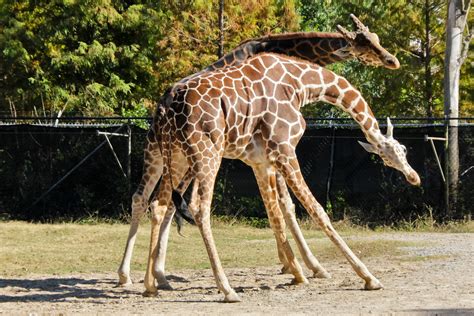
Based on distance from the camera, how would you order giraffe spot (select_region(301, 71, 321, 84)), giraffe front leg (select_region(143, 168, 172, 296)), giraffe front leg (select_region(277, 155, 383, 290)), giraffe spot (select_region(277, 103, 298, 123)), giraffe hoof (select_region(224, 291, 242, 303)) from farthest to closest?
giraffe spot (select_region(301, 71, 321, 84)) → giraffe spot (select_region(277, 103, 298, 123)) → giraffe front leg (select_region(277, 155, 383, 290)) → giraffe front leg (select_region(143, 168, 172, 296)) → giraffe hoof (select_region(224, 291, 242, 303))

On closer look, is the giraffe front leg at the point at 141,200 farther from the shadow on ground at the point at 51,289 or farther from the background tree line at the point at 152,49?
the background tree line at the point at 152,49

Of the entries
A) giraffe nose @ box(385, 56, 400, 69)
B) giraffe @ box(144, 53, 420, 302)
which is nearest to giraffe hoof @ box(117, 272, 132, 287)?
giraffe @ box(144, 53, 420, 302)

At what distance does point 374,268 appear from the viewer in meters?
10.7

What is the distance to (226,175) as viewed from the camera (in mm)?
17109

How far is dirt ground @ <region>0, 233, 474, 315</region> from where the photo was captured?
808cm

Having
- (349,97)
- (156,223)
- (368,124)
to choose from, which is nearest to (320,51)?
(349,97)

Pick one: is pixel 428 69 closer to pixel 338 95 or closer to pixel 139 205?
pixel 338 95

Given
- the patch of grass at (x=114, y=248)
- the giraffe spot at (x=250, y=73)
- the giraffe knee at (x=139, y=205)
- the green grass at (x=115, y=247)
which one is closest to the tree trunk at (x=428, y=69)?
the green grass at (x=115, y=247)

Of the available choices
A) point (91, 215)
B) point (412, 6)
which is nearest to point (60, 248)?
point (91, 215)

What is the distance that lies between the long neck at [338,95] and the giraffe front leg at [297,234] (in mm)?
1196

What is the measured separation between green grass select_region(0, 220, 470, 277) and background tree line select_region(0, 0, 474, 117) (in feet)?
24.5

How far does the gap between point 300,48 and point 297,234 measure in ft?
7.27

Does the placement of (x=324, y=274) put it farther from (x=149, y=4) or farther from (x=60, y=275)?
(x=149, y=4)

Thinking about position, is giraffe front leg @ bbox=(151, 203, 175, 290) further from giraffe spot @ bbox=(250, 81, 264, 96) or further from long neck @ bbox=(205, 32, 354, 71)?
long neck @ bbox=(205, 32, 354, 71)
